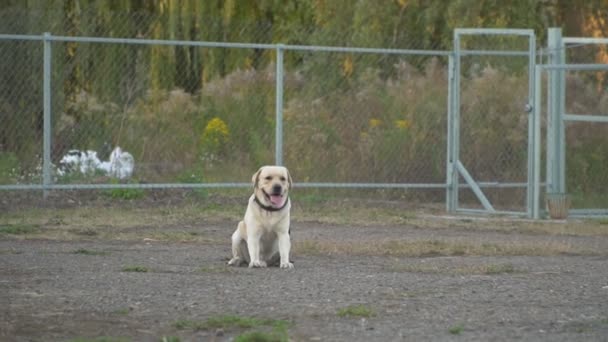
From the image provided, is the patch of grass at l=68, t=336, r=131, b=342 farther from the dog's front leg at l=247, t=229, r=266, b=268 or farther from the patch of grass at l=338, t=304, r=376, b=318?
the dog's front leg at l=247, t=229, r=266, b=268

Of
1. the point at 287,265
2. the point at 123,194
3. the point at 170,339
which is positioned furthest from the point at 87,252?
the point at 123,194

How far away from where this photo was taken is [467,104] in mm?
18781

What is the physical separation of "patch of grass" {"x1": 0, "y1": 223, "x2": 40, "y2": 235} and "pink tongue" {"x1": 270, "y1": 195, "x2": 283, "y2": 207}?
349cm

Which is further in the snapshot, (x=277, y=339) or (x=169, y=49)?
(x=169, y=49)

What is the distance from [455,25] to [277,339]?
51.7 ft

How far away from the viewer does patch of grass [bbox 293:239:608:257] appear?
12.2m

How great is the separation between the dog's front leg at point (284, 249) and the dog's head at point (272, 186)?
23cm

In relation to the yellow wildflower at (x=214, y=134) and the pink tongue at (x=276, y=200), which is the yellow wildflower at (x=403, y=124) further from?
the pink tongue at (x=276, y=200)

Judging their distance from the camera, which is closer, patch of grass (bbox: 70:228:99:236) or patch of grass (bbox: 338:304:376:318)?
patch of grass (bbox: 338:304:376:318)

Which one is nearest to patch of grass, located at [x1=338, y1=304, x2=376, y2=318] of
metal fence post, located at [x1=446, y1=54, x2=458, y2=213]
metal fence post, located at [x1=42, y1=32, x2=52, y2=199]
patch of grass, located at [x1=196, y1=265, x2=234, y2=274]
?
patch of grass, located at [x1=196, y1=265, x2=234, y2=274]

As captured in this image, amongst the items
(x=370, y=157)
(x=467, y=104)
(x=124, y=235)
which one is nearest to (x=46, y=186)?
(x=124, y=235)

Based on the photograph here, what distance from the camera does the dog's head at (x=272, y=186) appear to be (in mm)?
10891

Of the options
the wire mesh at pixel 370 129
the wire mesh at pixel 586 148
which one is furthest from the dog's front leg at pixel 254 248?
the wire mesh at pixel 586 148

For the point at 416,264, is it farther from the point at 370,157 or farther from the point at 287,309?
the point at 370,157
